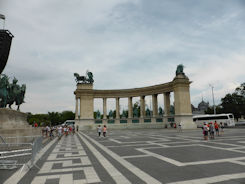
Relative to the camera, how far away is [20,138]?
15.4 m

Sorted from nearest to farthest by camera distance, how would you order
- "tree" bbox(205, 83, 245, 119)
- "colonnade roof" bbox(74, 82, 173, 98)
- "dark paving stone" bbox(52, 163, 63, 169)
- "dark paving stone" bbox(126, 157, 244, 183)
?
"dark paving stone" bbox(126, 157, 244, 183) → "dark paving stone" bbox(52, 163, 63, 169) → "colonnade roof" bbox(74, 82, 173, 98) → "tree" bbox(205, 83, 245, 119)

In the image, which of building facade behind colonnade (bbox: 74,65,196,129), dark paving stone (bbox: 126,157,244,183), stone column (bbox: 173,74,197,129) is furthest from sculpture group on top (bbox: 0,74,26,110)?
stone column (bbox: 173,74,197,129)

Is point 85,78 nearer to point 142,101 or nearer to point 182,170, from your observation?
point 142,101

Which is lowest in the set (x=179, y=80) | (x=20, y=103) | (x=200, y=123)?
(x=200, y=123)

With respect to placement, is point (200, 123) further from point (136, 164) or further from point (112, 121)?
point (136, 164)

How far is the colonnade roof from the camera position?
2148 inches

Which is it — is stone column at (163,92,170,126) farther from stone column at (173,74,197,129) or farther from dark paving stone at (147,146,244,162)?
dark paving stone at (147,146,244,162)

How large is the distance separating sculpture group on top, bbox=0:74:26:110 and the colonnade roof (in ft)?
97.4

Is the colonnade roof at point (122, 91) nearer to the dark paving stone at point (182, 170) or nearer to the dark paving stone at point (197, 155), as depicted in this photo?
the dark paving stone at point (197, 155)

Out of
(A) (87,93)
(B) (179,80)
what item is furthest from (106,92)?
(B) (179,80)

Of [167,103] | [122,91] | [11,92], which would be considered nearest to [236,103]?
[167,103]

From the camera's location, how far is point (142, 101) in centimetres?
5944

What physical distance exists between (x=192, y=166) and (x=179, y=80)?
143 ft

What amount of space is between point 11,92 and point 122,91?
1506 inches
